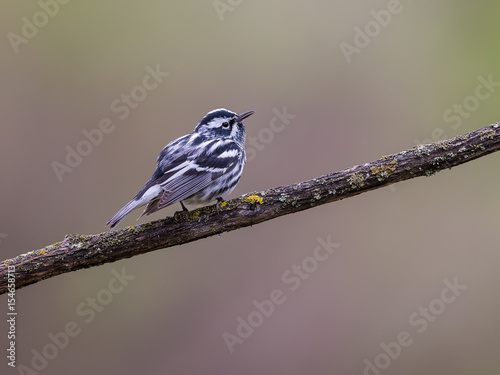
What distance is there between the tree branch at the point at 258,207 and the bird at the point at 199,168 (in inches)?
8.5

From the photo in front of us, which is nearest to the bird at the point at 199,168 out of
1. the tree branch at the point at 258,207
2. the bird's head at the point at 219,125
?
the bird's head at the point at 219,125

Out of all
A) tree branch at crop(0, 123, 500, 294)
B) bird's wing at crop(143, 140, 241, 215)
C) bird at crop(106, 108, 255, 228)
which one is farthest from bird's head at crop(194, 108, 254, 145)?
tree branch at crop(0, 123, 500, 294)

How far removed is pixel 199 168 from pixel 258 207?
0.75m

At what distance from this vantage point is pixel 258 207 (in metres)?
4.54

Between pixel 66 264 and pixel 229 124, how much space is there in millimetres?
2218

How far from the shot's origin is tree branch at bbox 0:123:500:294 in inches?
173

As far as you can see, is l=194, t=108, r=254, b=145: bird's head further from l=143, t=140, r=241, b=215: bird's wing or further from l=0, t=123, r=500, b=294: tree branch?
l=0, t=123, r=500, b=294: tree branch

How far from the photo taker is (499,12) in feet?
34.6

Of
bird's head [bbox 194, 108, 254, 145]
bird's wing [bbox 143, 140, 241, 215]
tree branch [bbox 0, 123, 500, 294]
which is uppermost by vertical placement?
bird's head [bbox 194, 108, 254, 145]

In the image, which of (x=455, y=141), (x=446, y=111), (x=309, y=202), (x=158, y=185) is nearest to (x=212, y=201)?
(x=158, y=185)

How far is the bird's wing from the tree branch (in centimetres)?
19

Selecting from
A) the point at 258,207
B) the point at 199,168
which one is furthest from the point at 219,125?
the point at 258,207

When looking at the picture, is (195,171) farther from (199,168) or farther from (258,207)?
(258,207)

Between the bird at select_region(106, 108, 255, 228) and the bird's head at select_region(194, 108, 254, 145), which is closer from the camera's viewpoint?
the bird at select_region(106, 108, 255, 228)
